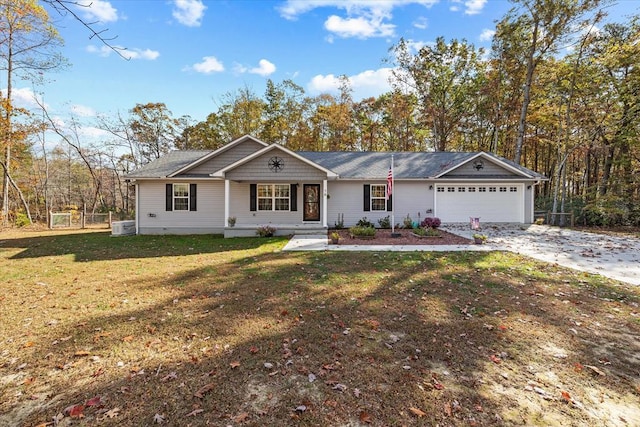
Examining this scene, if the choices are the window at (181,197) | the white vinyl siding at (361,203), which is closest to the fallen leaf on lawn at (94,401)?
the window at (181,197)

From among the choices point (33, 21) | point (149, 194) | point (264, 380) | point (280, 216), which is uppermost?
point (33, 21)

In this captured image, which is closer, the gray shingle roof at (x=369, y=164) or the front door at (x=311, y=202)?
the front door at (x=311, y=202)

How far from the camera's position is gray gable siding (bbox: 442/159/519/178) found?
15.6 metres

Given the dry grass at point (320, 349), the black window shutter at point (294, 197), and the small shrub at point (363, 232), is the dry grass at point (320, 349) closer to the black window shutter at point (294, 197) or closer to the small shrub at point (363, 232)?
the small shrub at point (363, 232)

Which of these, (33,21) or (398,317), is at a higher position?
(33,21)

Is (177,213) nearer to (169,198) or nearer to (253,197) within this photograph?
(169,198)

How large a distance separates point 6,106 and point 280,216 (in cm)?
1697

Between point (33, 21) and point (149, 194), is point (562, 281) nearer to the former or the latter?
point (149, 194)

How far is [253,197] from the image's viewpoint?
14141mm

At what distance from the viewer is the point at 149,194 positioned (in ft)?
46.1

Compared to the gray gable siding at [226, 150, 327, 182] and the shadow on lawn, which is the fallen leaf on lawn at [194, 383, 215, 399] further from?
the gray gable siding at [226, 150, 327, 182]

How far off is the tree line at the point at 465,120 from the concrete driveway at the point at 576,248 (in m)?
5.52

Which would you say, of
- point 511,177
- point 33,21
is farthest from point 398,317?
point 33,21

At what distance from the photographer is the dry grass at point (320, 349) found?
2.48 meters
